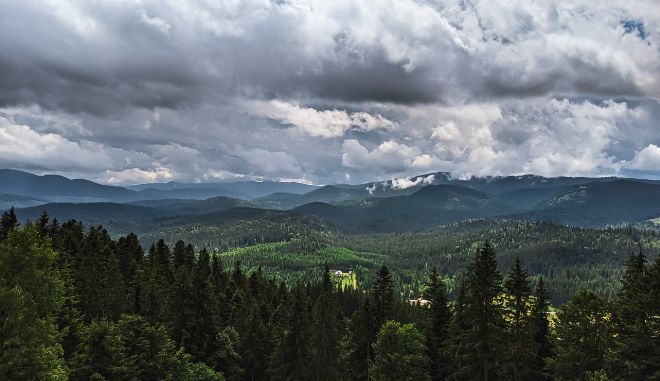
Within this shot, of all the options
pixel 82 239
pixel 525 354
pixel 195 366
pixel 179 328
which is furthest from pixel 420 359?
pixel 82 239

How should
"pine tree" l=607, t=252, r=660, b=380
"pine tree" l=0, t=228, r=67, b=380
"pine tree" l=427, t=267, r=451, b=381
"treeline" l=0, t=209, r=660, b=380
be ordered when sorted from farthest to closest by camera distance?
1. "pine tree" l=427, t=267, r=451, b=381
2. "treeline" l=0, t=209, r=660, b=380
3. "pine tree" l=607, t=252, r=660, b=380
4. "pine tree" l=0, t=228, r=67, b=380

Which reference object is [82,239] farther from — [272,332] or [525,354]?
[525,354]

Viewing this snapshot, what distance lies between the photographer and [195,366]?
5466 centimetres

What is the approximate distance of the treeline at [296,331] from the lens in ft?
115

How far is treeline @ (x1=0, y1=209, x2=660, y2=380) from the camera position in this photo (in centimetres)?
3494

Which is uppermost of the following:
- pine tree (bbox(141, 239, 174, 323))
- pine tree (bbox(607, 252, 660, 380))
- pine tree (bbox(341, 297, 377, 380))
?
pine tree (bbox(607, 252, 660, 380))

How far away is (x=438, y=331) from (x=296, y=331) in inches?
773

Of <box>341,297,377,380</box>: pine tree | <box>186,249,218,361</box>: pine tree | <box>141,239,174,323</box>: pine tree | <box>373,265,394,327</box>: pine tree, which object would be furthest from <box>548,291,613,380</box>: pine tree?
<box>141,239,174,323</box>: pine tree

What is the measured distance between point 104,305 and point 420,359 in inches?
1740

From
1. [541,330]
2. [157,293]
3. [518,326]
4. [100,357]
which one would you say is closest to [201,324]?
[157,293]

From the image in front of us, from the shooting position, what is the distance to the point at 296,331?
2514 inches

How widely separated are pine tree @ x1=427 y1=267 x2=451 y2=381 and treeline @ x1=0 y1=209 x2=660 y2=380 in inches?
6.5

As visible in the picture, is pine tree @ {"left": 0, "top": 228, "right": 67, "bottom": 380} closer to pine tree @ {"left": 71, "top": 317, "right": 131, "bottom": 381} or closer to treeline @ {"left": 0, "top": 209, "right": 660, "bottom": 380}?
treeline @ {"left": 0, "top": 209, "right": 660, "bottom": 380}

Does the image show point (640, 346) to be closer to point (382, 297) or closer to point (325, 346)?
point (325, 346)
